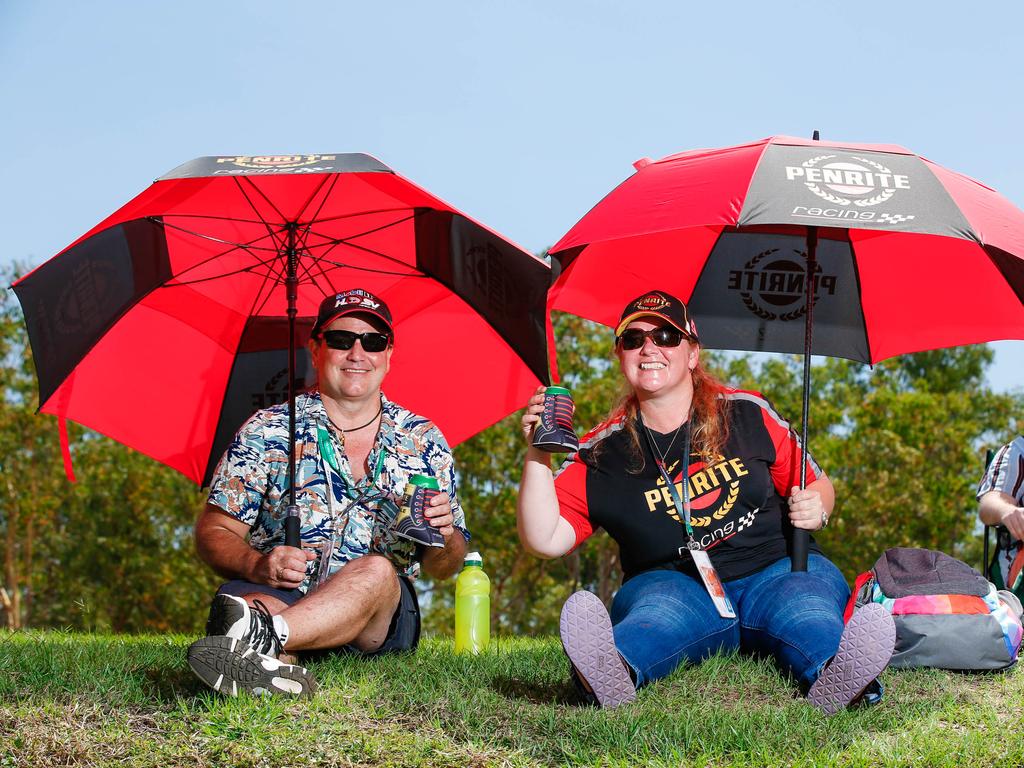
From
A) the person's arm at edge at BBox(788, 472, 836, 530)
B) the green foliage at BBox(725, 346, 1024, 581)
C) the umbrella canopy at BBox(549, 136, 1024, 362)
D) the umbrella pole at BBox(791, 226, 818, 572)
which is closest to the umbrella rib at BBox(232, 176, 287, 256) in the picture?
the umbrella canopy at BBox(549, 136, 1024, 362)

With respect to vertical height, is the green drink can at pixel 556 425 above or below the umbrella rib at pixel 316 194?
below

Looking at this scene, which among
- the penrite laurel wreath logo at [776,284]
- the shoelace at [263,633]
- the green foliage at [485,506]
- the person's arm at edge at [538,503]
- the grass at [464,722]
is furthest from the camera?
the green foliage at [485,506]

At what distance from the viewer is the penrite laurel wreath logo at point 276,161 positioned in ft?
15.6

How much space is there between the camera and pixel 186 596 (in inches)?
899

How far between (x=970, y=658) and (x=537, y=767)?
239cm

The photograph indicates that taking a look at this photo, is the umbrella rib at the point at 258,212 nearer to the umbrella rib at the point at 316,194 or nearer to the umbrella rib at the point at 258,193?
the umbrella rib at the point at 258,193

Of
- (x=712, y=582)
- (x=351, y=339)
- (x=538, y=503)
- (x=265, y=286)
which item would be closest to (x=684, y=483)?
(x=712, y=582)

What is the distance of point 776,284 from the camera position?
628cm

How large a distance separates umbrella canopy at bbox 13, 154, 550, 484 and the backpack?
199cm

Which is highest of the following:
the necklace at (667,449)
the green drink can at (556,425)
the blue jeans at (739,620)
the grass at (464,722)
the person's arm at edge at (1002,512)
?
the green drink can at (556,425)

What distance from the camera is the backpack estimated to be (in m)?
5.25

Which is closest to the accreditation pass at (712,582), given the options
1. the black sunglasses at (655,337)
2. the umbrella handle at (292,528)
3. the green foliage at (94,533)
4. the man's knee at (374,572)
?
the black sunglasses at (655,337)

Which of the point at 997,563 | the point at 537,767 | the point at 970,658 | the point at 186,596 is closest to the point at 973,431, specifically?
the point at 186,596

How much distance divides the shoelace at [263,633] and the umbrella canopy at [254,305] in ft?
6.40
